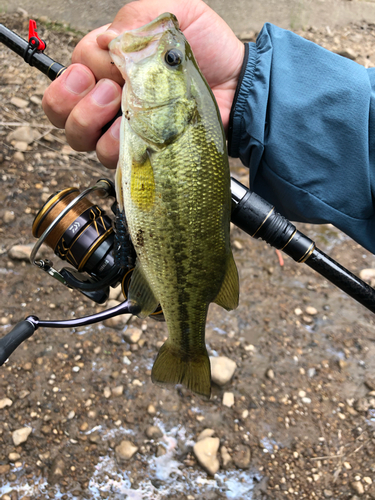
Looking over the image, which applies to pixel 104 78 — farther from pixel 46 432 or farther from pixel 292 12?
pixel 292 12

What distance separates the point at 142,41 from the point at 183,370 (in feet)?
4.65

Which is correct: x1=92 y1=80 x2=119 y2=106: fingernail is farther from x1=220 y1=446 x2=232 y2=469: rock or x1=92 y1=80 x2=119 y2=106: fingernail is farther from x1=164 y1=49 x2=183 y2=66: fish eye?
x1=220 y1=446 x2=232 y2=469: rock

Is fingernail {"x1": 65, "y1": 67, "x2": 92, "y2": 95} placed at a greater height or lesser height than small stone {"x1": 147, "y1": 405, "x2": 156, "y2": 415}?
greater

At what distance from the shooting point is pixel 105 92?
1.78 meters

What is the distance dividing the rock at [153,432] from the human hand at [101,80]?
1748 mm

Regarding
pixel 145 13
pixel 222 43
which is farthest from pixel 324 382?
pixel 145 13

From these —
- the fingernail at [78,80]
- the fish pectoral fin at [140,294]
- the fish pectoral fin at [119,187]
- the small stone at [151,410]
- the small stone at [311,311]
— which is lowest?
the small stone at [151,410]

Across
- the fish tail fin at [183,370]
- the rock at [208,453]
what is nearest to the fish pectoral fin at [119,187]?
the fish tail fin at [183,370]

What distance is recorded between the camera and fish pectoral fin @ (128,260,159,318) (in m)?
1.71

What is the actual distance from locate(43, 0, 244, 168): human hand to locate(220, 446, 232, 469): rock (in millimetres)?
1974

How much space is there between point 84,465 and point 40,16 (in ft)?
14.9

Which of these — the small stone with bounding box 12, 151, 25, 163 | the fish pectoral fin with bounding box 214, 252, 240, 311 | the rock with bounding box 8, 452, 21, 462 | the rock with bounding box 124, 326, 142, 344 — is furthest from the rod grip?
the small stone with bounding box 12, 151, 25, 163

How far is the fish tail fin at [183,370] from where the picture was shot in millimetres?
1818

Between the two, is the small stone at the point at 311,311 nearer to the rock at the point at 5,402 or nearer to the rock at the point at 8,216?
the rock at the point at 5,402
